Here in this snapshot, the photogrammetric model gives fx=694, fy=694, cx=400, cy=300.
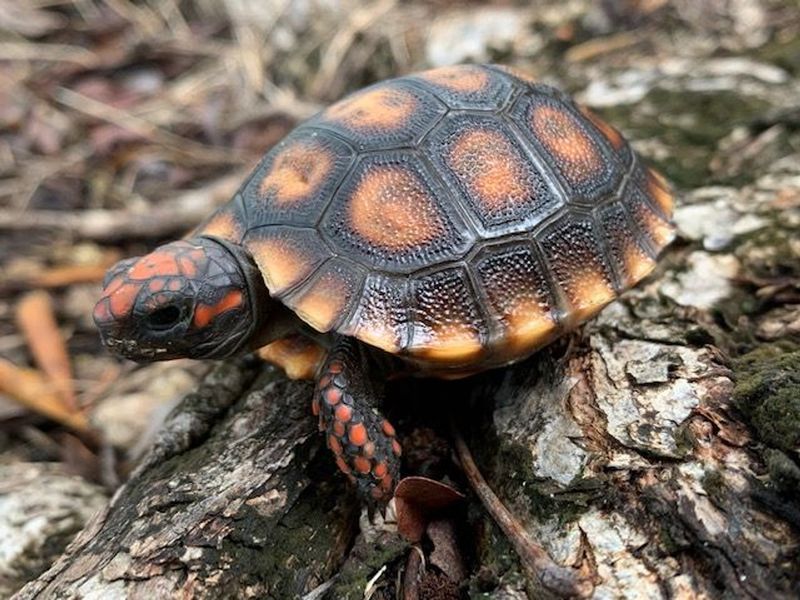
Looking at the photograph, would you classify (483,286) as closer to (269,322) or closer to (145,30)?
(269,322)

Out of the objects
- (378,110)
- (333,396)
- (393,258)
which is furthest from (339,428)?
(378,110)

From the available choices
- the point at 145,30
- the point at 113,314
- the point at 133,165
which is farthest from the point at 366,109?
the point at 145,30

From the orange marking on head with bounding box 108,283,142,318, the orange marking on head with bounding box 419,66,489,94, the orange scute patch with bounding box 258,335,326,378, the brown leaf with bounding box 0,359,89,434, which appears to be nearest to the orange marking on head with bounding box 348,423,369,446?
the orange scute patch with bounding box 258,335,326,378

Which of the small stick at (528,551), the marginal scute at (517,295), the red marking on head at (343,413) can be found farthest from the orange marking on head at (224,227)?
the small stick at (528,551)

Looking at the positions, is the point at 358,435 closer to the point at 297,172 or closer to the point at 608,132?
the point at 297,172

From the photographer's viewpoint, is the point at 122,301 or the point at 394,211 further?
the point at 394,211

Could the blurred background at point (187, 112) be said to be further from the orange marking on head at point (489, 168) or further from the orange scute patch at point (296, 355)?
the orange marking on head at point (489, 168)

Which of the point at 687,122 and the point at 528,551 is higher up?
the point at 528,551
